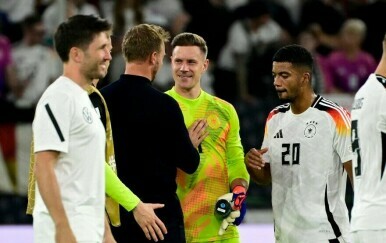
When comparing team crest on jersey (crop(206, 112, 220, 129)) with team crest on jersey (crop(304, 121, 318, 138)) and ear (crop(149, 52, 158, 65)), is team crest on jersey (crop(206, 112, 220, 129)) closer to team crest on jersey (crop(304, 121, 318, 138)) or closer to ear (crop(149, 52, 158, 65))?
team crest on jersey (crop(304, 121, 318, 138))

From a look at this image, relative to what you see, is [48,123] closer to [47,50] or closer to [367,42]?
[47,50]

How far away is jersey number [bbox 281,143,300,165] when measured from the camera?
23.6 feet

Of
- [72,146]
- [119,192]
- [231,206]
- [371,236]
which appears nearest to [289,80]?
[231,206]

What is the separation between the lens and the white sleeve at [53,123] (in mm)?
5352

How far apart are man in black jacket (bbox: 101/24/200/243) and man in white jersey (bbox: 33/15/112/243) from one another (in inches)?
43.0

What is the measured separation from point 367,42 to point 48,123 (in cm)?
937

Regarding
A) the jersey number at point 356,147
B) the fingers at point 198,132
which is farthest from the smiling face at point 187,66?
the jersey number at point 356,147

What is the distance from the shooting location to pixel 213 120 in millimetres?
7668

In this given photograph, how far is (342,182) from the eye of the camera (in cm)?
715

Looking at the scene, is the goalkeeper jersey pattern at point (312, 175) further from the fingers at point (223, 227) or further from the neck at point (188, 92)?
the neck at point (188, 92)

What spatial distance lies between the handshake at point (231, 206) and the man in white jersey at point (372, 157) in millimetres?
1321

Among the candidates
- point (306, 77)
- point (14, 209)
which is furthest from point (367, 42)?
point (306, 77)

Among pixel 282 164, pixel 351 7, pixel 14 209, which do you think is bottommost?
pixel 14 209

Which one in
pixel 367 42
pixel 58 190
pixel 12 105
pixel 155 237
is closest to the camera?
pixel 58 190
